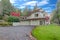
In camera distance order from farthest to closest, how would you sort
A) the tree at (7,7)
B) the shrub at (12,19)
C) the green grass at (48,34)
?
the tree at (7,7) < the shrub at (12,19) < the green grass at (48,34)

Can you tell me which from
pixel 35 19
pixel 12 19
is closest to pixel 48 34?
pixel 12 19

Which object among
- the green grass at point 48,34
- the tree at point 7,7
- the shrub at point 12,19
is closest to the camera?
the green grass at point 48,34

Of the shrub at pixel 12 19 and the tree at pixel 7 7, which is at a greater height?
the tree at pixel 7 7

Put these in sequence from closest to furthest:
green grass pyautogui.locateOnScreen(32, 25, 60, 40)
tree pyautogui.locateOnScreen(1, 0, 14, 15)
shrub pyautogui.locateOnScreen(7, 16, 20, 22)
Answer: green grass pyautogui.locateOnScreen(32, 25, 60, 40) → shrub pyautogui.locateOnScreen(7, 16, 20, 22) → tree pyautogui.locateOnScreen(1, 0, 14, 15)

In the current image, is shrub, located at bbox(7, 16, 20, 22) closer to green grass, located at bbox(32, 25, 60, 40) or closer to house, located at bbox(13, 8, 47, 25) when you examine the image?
house, located at bbox(13, 8, 47, 25)

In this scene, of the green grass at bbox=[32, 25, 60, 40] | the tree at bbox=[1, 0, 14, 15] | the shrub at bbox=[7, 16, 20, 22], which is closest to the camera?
the green grass at bbox=[32, 25, 60, 40]

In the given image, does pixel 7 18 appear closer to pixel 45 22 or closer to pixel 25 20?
pixel 25 20

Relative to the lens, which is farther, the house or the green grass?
the house

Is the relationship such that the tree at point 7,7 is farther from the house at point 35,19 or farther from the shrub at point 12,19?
the house at point 35,19

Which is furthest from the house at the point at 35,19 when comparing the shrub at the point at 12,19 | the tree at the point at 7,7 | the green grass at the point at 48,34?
the green grass at the point at 48,34

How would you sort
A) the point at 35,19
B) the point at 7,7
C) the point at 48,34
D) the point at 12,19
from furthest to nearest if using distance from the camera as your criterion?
1. the point at 35,19
2. the point at 7,7
3. the point at 12,19
4. the point at 48,34

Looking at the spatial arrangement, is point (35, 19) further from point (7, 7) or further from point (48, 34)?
point (48, 34)

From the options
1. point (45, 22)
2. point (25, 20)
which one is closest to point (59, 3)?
point (45, 22)

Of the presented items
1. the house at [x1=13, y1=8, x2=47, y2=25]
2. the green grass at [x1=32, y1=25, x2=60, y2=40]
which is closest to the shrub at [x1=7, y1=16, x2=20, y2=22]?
the house at [x1=13, y1=8, x2=47, y2=25]
